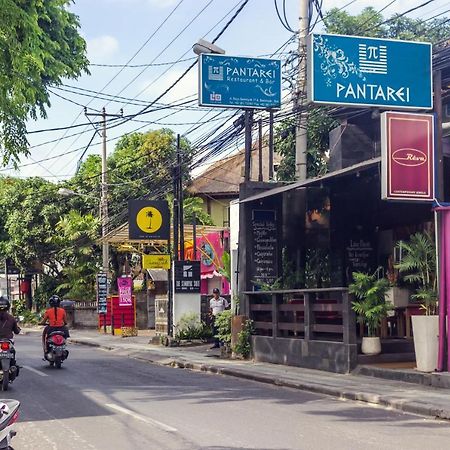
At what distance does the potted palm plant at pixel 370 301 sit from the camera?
49.2ft

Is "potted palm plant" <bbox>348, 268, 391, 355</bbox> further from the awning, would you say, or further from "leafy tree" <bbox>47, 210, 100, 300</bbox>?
"leafy tree" <bbox>47, 210, 100, 300</bbox>

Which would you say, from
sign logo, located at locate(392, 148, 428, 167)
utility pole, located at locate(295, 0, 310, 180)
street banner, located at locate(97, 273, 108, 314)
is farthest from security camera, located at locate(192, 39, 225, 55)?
street banner, located at locate(97, 273, 108, 314)

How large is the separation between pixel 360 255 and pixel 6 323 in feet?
30.2

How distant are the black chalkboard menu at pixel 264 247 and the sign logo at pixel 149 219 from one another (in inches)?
352

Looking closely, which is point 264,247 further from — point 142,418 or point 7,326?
point 142,418

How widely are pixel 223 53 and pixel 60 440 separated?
1010cm

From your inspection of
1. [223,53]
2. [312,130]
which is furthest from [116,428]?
[312,130]

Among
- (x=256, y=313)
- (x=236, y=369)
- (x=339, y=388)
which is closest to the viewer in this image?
(x=339, y=388)

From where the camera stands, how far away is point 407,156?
13.5 m

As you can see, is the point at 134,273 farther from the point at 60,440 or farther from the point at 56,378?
the point at 60,440

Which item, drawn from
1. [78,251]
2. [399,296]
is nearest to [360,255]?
[399,296]

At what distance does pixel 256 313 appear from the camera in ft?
65.1

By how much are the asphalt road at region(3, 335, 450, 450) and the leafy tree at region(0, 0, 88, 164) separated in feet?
14.4

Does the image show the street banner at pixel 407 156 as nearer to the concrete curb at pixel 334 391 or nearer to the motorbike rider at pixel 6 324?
the concrete curb at pixel 334 391
